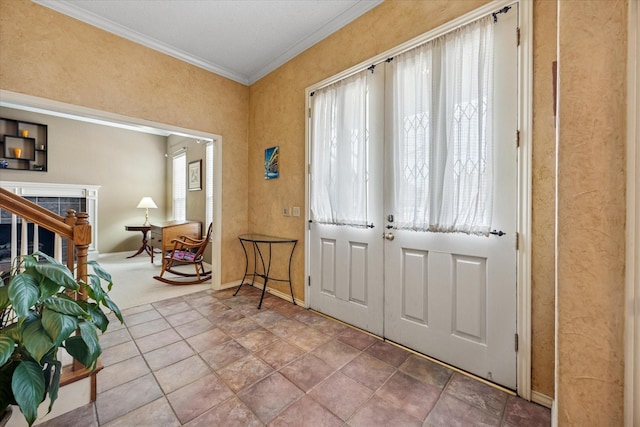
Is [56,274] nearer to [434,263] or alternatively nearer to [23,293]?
[23,293]

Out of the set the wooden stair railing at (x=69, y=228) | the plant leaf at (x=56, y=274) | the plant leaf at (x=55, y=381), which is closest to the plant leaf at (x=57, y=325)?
the plant leaf at (x=56, y=274)

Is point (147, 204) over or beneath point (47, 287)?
over

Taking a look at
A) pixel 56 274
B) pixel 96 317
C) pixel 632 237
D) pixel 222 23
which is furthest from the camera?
pixel 222 23

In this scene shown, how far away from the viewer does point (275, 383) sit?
5.74 ft

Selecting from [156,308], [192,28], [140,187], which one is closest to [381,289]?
[156,308]

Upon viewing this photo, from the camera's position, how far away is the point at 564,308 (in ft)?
3.11

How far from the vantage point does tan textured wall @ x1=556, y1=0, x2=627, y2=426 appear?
0.87m

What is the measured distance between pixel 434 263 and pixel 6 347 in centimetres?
221

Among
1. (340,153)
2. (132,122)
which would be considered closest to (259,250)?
(340,153)

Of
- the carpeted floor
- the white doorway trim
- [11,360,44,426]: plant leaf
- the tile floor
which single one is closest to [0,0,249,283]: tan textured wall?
the white doorway trim

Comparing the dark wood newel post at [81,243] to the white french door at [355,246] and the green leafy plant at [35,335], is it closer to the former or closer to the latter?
the green leafy plant at [35,335]

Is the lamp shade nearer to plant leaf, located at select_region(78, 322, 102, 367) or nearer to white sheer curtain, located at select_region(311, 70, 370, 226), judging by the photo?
white sheer curtain, located at select_region(311, 70, 370, 226)

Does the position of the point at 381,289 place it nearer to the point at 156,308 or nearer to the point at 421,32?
the point at 421,32

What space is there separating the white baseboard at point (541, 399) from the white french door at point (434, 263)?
110 mm
